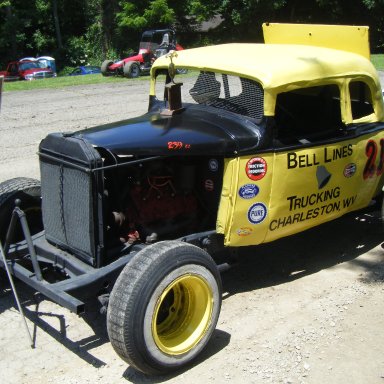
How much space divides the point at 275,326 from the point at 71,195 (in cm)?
178

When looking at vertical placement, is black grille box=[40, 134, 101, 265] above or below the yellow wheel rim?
above

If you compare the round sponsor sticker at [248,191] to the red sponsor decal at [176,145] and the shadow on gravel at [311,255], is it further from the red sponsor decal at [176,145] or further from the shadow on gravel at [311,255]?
the shadow on gravel at [311,255]

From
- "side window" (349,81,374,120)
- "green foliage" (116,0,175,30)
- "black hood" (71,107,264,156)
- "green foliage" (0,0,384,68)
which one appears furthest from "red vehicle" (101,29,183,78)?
"black hood" (71,107,264,156)

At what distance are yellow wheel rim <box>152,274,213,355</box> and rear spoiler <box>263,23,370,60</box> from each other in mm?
3044

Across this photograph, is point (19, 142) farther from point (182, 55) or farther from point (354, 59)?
point (354, 59)

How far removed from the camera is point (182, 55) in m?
5.41

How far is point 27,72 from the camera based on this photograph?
3391 cm

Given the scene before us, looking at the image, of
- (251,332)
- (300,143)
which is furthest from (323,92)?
(251,332)

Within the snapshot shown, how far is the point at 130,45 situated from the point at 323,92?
36.4m

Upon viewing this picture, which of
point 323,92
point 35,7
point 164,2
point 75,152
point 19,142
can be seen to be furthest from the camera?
point 35,7

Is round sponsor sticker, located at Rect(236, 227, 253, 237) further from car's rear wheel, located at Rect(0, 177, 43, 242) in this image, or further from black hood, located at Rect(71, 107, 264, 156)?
car's rear wheel, located at Rect(0, 177, 43, 242)

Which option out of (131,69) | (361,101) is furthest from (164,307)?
(131,69)

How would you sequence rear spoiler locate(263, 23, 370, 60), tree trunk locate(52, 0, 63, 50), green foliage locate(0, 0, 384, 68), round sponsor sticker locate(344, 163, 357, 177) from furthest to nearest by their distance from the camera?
1. tree trunk locate(52, 0, 63, 50)
2. green foliage locate(0, 0, 384, 68)
3. rear spoiler locate(263, 23, 370, 60)
4. round sponsor sticker locate(344, 163, 357, 177)

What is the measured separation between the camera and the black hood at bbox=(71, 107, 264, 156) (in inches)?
168
